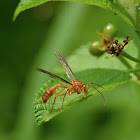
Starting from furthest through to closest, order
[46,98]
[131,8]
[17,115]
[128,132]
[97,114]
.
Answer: [17,115]
[97,114]
[128,132]
[46,98]
[131,8]

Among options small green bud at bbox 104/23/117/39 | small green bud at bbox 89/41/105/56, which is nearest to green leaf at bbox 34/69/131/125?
small green bud at bbox 89/41/105/56

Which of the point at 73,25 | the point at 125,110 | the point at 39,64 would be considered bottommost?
the point at 125,110

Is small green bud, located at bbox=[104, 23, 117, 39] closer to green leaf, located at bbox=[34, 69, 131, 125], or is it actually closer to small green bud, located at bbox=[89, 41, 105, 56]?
small green bud, located at bbox=[89, 41, 105, 56]

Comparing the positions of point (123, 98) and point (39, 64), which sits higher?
point (39, 64)

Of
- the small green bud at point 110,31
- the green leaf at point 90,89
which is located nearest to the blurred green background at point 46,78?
the green leaf at point 90,89

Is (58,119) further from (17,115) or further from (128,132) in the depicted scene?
(128,132)

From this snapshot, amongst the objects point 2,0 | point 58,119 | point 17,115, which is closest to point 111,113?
point 58,119

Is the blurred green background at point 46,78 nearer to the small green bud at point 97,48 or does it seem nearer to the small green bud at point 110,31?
the small green bud at point 97,48

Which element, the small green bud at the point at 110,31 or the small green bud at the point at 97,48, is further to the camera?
the small green bud at the point at 97,48
